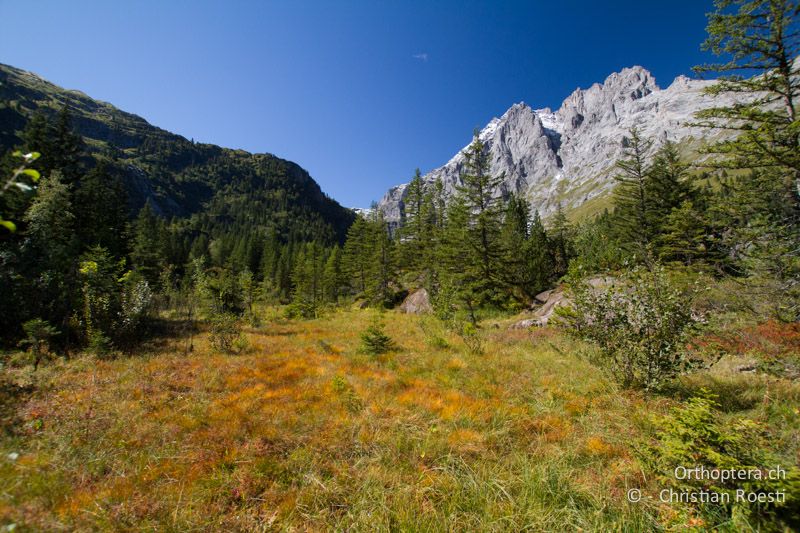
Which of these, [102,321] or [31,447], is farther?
[102,321]

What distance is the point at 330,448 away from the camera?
4.84 meters

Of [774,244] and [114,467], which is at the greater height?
[774,244]

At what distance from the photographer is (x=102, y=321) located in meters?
11.5

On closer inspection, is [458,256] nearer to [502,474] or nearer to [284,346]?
[284,346]

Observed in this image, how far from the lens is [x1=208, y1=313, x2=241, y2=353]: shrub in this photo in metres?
11.4

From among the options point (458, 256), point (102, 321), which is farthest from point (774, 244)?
point (102, 321)

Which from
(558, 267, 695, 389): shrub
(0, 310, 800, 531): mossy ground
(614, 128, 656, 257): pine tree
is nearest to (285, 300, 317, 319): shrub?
(0, 310, 800, 531): mossy ground

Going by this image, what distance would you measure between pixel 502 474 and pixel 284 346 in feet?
33.7

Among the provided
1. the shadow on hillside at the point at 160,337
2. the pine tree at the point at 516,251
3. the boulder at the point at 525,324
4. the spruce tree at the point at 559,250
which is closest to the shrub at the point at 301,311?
the shadow on hillside at the point at 160,337

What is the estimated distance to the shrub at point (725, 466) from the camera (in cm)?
294

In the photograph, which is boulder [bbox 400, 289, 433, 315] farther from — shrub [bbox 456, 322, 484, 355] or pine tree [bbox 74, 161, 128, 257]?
pine tree [bbox 74, 161, 128, 257]

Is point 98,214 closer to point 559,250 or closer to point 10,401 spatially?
point 10,401

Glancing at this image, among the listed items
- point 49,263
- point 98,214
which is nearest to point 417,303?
point 49,263

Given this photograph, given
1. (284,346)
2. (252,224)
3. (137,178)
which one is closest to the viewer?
(284,346)
